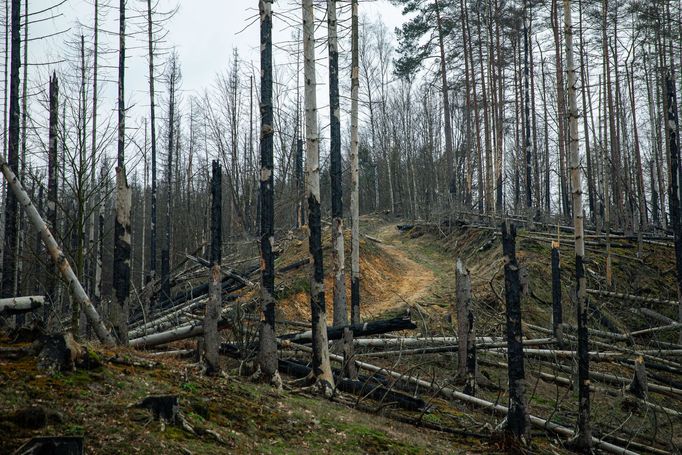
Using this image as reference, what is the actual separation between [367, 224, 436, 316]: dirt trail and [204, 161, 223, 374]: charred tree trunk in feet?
24.4

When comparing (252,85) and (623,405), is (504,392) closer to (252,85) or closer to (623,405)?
(623,405)

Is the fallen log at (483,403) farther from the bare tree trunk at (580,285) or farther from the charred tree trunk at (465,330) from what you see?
the charred tree trunk at (465,330)

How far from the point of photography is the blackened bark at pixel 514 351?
7.33 metres

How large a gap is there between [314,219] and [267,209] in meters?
0.81

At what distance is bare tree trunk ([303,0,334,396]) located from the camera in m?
8.38

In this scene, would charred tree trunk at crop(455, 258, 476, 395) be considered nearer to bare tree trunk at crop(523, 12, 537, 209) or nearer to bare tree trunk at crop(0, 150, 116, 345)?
bare tree trunk at crop(0, 150, 116, 345)

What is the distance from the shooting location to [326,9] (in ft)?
37.9

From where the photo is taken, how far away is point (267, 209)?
8.55m

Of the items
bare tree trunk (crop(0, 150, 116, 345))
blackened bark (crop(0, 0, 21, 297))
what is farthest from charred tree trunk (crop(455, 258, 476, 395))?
blackened bark (crop(0, 0, 21, 297))

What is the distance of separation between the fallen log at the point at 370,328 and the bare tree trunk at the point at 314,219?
1230mm

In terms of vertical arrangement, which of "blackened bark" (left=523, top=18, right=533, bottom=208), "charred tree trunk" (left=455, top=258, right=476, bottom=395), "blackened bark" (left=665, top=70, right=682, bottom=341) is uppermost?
"blackened bark" (left=523, top=18, right=533, bottom=208)

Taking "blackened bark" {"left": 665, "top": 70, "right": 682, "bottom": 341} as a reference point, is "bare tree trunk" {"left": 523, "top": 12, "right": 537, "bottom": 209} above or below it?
above

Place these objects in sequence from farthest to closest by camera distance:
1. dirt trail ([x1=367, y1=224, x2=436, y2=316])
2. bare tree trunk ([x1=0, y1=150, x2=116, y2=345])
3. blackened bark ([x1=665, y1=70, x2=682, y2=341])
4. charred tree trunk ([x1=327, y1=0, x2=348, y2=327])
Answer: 1. dirt trail ([x1=367, y1=224, x2=436, y2=316])
2. blackened bark ([x1=665, y1=70, x2=682, y2=341])
3. charred tree trunk ([x1=327, y1=0, x2=348, y2=327])
4. bare tree trunk ([x1=0, y1=150, x2=116, y2=345])

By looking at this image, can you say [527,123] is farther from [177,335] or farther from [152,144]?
[177,335]
